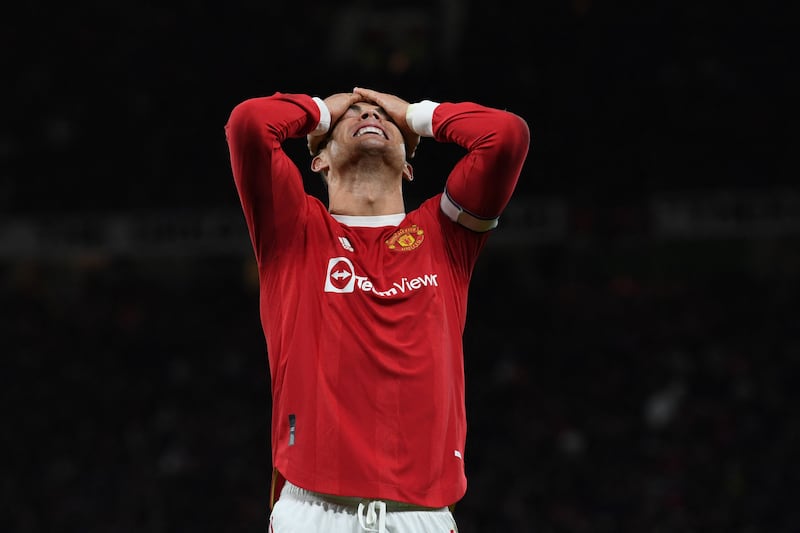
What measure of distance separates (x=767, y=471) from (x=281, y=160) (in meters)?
9.56

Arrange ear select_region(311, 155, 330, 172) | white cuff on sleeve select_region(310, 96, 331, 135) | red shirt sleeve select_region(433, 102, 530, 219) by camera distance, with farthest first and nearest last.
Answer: ear select_region(311, 155, 330, 172)
white cuff on sleeve select_region(310, 96, 331, 135)
red shirt sleeve select_region(433, 102, 530, 219)

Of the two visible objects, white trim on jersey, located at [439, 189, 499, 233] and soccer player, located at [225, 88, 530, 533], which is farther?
white trim on jersey, located at [439, 189, 499, 233]

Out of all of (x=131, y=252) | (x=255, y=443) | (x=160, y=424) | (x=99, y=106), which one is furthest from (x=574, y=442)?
(x=99, y=106)

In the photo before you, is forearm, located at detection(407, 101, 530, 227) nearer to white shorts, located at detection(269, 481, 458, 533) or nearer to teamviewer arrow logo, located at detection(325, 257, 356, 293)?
teamviewer arrow logo, located at detection(325, 257, 356, 293)

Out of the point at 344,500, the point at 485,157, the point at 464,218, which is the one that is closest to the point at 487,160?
the point at 485,157

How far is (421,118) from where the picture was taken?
11.4ft

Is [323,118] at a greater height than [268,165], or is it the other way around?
[323,118]

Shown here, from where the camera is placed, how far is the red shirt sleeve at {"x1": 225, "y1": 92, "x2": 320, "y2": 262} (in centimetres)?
307

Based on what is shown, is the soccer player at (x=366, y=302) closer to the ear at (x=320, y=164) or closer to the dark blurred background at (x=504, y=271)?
the ear at (x=320, y=164)

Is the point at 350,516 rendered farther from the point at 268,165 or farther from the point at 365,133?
the point at 365,133

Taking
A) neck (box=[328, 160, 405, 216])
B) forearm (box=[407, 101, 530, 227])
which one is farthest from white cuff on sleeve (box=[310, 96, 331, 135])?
forearm (box=[407, 101, 530, 227])

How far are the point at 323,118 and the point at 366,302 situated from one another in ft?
2.21

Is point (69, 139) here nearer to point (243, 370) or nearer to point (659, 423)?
point (243, 370)

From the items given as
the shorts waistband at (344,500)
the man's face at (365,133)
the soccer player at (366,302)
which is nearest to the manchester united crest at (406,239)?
the soccer player at (366,302)
